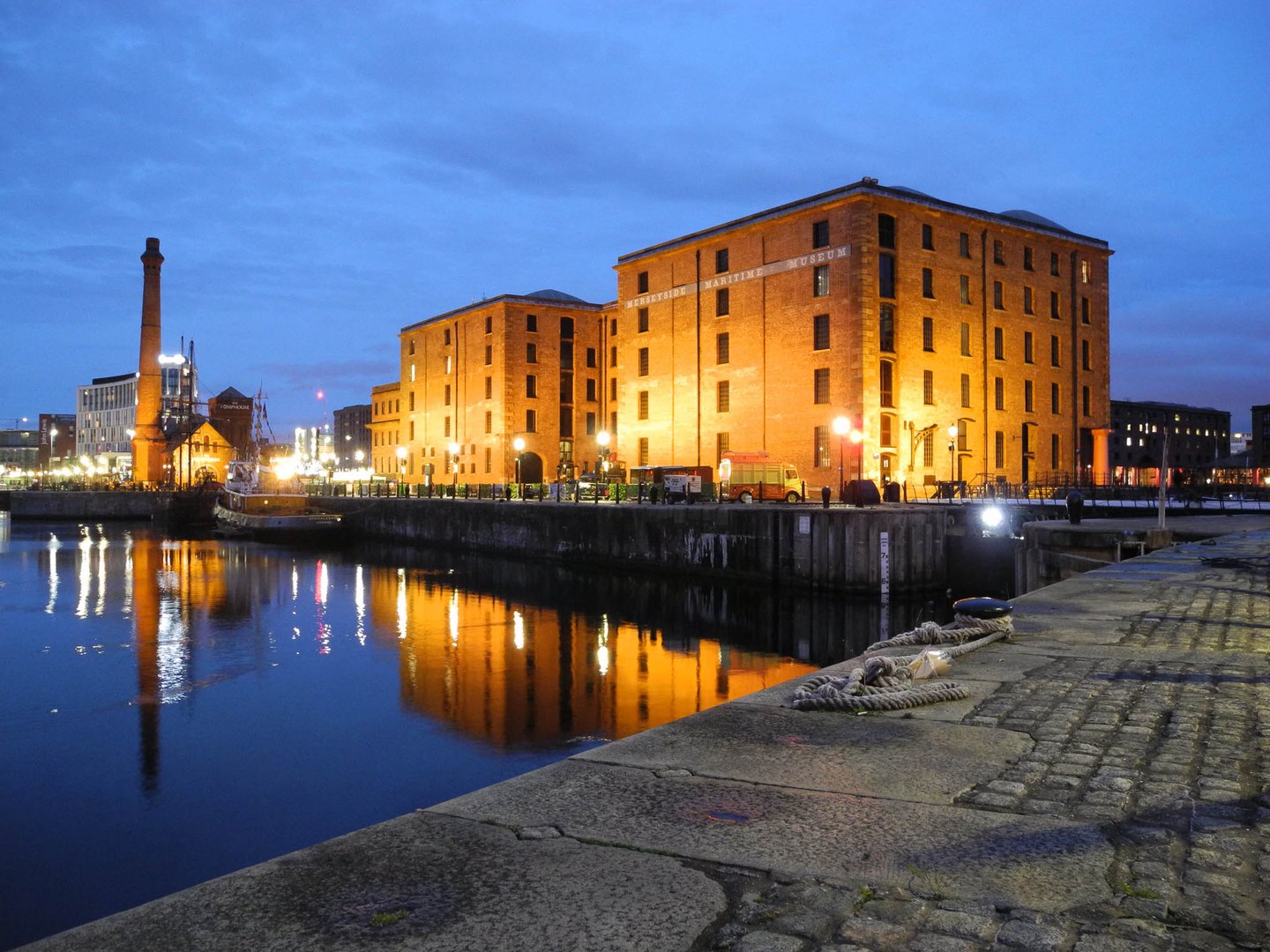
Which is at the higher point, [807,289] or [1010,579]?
[807,289]

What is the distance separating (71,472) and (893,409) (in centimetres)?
13844

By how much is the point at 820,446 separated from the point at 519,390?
32084 mm

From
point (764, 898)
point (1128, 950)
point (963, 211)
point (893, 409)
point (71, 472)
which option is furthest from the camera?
point (71, 472)

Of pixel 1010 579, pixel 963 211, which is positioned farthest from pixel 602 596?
pixel 963 211

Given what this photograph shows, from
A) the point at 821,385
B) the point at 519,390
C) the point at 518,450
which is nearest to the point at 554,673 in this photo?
the point at 821,385

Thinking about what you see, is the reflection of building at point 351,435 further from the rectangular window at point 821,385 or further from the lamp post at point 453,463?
the rectangular window at point 821,385

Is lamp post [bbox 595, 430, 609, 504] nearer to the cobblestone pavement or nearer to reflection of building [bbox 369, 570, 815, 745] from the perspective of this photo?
reflection of building [bbox 369, 570, 815, 745]

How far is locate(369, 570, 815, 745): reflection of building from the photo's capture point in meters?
→ 15.5

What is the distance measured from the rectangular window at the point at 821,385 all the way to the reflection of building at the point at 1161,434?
92682 mm

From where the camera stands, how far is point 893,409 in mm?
46969

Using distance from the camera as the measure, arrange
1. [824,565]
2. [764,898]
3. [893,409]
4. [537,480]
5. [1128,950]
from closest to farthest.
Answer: [1128,950] → [764,898] → [824,565] → [893,409] → [537,480]

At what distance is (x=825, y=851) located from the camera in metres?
4.23

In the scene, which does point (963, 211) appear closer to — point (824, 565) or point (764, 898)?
point (824, 565)

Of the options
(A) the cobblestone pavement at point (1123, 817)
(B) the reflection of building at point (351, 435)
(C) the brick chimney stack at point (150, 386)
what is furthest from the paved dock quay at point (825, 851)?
(B) the reflection of building at point (351, 435)
